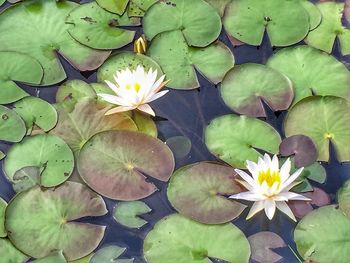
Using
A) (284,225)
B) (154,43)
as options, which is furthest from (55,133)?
(284,225)

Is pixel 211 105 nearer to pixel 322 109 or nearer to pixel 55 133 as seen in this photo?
pixel 322 109

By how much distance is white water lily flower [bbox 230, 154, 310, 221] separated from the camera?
1.84m

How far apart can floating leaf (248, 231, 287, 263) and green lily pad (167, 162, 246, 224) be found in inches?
3.8

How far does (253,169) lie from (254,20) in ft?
2.40

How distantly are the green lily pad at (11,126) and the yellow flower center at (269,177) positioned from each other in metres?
0.80

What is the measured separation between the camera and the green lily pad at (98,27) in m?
2.31

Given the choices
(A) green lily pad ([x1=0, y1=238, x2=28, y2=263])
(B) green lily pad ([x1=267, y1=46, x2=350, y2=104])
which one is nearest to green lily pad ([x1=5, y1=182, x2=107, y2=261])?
(A) green lily pad ([x1=0, y1=238, x2=28, y2=263])

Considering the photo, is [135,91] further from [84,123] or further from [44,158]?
[44,158]

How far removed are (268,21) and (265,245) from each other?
941 mm

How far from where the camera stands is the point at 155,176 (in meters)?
1.97

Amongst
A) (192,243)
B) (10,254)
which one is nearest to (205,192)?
(192,243)

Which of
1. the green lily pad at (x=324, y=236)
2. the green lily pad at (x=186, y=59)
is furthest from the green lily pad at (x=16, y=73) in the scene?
the green lily pad at (x=324, y=236)

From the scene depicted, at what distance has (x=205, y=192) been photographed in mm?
1910

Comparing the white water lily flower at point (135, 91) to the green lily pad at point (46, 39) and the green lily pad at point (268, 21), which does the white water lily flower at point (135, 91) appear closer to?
the green lily pad at point (46, 39)
